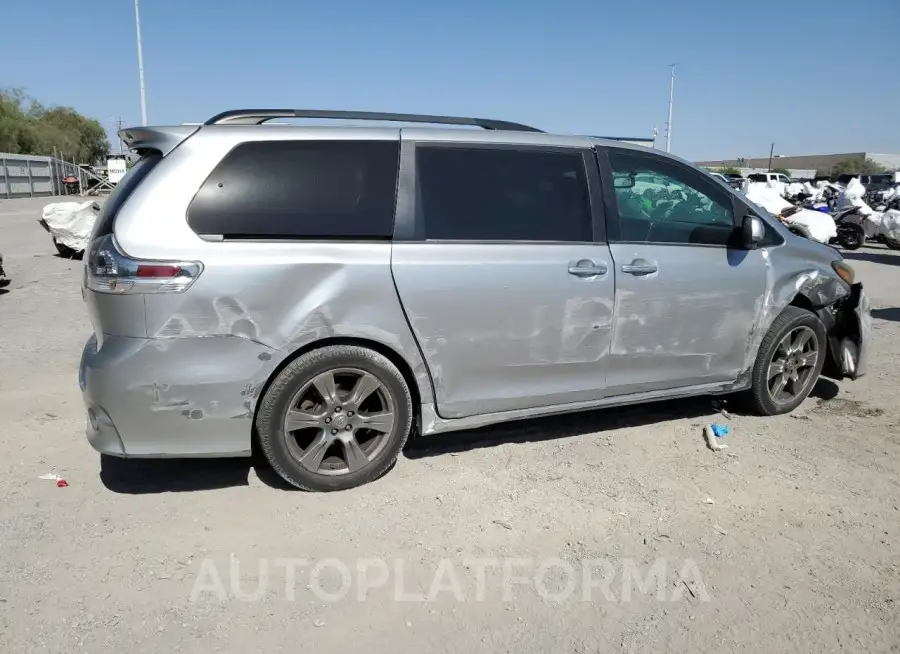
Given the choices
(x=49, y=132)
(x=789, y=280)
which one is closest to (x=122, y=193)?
(x=789, y=280)

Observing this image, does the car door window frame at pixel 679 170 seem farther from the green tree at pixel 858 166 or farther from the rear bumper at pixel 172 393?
the green tree at pixel 858 166

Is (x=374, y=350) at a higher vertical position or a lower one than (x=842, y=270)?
lower

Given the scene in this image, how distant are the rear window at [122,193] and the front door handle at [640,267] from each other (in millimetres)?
2603

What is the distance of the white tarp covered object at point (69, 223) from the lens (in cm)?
1205

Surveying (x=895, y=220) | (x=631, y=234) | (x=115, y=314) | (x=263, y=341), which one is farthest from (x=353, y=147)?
(x=895, y=220)

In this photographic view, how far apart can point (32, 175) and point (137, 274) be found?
45132 mm

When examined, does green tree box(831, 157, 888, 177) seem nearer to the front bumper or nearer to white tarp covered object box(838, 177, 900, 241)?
white tarp covered object box(838, 177, 900, 241)

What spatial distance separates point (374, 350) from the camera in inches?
142

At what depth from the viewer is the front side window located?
4.17 m

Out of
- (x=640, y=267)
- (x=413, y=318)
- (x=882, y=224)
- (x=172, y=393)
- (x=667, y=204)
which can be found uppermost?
(x=667, y=204)

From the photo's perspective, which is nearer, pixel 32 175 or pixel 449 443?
pixel 449 443

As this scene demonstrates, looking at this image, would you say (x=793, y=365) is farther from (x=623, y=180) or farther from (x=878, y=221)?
(x=878, y=221)

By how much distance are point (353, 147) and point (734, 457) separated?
2.91 m
